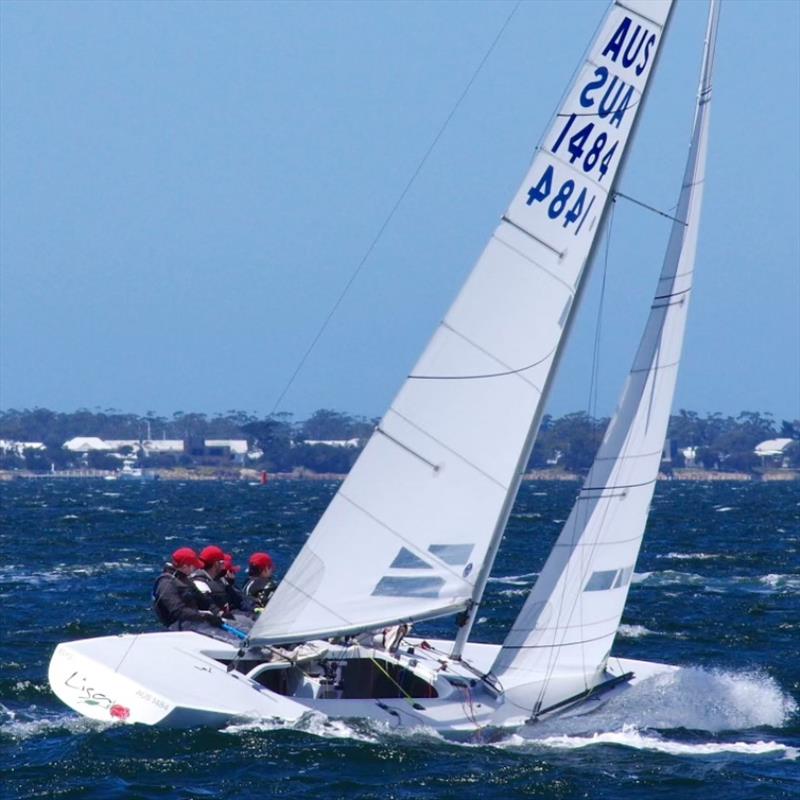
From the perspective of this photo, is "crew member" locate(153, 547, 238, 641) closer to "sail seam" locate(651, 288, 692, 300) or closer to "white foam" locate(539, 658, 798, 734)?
"white foam" locate(539, 658, 798, 734)

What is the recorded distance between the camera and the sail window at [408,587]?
534 inches

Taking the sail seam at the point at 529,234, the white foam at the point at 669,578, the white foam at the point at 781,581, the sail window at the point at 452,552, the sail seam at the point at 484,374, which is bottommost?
the white foam at the point at 669,578

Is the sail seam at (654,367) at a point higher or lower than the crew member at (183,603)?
higher

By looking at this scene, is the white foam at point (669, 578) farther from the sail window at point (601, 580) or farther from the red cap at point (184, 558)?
the red cap at point (184, 558)

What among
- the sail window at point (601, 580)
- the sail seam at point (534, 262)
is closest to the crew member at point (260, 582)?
the sail window at point (601, 580)

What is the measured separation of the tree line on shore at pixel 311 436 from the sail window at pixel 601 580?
379 feet

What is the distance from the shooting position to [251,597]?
16172 mm

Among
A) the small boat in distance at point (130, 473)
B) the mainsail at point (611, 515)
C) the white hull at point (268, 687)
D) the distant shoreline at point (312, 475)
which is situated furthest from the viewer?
the small boat in distance at point (130, 473)

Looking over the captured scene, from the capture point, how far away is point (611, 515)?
48.2 feet

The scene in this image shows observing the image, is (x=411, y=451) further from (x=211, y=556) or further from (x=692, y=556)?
(x=692, y=556)

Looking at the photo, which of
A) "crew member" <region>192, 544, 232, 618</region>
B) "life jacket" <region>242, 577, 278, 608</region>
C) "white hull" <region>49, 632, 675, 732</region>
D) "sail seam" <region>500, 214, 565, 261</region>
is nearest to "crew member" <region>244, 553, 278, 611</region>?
"life jacket" <region>242, 577, 278, 608</region>

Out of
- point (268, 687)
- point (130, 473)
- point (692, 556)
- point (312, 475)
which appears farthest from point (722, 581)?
point (130, 473)

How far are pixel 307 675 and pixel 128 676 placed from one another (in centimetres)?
142

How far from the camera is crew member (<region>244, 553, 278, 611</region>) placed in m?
16.2
